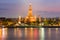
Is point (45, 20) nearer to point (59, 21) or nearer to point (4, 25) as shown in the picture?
point (59, 21)

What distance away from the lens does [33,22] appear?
90.6 meters

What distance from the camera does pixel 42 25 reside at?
93.8m

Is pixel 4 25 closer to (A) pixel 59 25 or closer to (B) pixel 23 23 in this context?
(B) pixel 23 23

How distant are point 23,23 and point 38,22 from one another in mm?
5285

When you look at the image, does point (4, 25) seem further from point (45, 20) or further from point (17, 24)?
point (45, 20)

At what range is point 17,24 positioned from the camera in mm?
92625

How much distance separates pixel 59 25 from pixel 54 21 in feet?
9.54

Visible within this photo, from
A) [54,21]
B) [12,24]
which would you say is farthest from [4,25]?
[54,21]

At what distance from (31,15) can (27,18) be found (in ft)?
6.41

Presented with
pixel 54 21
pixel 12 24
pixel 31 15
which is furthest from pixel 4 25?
pixel 54 21

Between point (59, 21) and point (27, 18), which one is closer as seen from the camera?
point (27, 18)

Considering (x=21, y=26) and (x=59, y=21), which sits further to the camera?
(x=59, y=21)

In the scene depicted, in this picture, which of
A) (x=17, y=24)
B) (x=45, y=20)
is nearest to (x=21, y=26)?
(x=17, y=24)

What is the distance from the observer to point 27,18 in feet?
292
